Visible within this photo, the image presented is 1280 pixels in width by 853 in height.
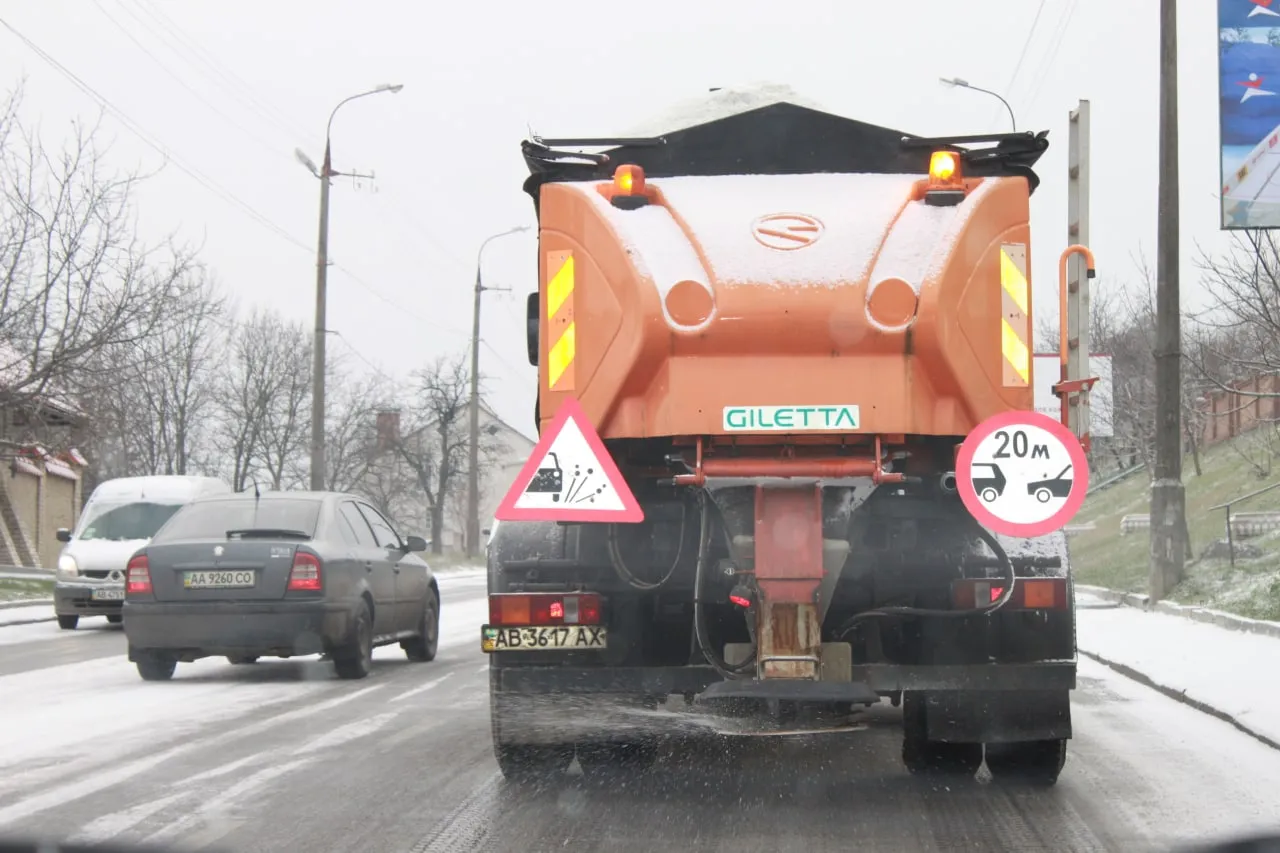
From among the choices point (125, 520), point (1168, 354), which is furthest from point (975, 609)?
point (125, 520)

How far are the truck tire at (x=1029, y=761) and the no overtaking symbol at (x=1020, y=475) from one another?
133cm

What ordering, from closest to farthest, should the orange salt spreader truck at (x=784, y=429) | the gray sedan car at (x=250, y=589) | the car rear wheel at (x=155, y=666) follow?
the orange salt spreader truck at (x=784, y=429) → the gray sedan car at (x=250, y=589) → the car rear wheel at (x=155, y=666)

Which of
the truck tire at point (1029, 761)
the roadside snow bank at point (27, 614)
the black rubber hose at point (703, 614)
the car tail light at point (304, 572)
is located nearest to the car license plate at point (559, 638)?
the black rubber hose at point (703, 614)

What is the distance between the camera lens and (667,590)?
264 inches

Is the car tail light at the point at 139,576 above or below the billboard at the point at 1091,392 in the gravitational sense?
below

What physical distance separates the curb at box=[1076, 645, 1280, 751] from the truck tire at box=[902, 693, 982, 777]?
1.99m

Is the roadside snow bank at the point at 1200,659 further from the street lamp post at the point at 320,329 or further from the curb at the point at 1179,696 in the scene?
the street lamp post at the point at 320,329

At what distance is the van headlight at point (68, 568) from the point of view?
62.7 ft

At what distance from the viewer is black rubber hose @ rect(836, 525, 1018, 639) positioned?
6523mm

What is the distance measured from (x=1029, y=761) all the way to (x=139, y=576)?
24.3 feet

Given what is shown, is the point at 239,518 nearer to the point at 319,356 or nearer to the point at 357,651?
the point at 357,651

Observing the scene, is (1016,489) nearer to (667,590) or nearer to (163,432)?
(667,590)

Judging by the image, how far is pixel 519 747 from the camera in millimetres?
7176

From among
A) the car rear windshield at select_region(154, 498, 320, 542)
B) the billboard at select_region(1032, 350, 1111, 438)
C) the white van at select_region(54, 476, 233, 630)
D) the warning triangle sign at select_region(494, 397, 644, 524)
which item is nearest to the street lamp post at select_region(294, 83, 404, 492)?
the white van at select_region(54, 476, 233, 630)
